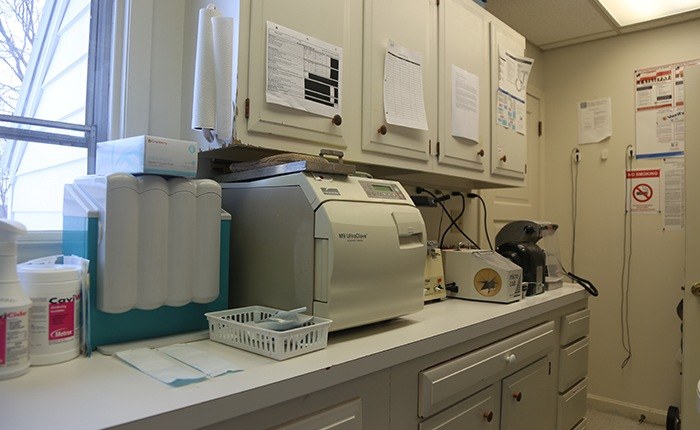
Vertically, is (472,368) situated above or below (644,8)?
below

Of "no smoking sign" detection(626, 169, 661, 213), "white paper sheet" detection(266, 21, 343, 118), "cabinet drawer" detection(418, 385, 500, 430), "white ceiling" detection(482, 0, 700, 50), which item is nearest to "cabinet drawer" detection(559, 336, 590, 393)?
"cabinet drawer" detection(418, 385, 500, 430)

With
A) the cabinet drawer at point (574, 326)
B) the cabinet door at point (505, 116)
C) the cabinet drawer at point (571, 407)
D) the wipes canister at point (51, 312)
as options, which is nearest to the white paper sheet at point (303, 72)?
the wipes canister at point (51, 312)

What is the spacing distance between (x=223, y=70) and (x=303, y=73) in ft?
0.87

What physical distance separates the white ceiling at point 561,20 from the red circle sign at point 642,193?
1.03 metres

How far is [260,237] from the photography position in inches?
48.8

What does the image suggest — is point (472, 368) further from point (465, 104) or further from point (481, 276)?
point (465, 104)

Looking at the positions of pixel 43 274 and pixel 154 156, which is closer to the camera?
pixel 43 274

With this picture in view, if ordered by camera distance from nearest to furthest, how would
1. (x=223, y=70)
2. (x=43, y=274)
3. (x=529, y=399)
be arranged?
(x=43, y=274) → (x=223, y=70) → (x=529, y=399)

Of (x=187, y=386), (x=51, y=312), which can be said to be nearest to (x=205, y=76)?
(x=51, y=312)

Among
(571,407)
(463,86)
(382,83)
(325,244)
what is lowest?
(571,407)

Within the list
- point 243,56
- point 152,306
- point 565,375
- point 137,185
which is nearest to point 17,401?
point 152,306

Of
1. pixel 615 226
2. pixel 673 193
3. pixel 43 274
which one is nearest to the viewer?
pixel 43 274

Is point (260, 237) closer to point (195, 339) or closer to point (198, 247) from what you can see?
point (198, 247)

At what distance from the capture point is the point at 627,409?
9.80 feet
